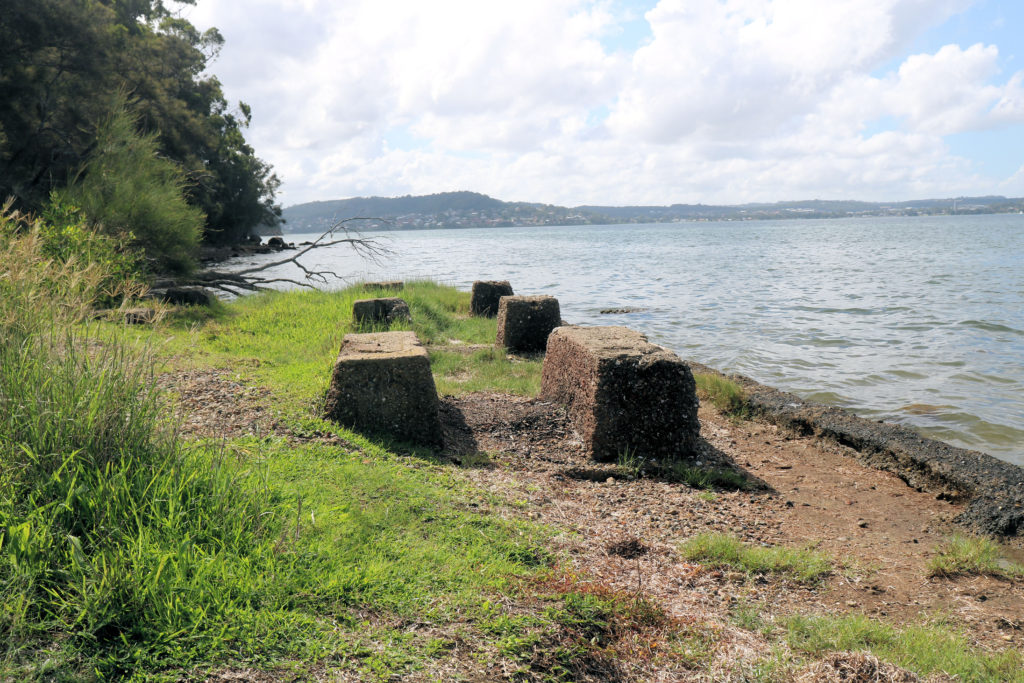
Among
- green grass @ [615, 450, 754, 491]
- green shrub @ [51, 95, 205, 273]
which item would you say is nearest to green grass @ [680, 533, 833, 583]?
green grass @ [615, 450, 754, 491]

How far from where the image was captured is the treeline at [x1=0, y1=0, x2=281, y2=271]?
12.6 meters

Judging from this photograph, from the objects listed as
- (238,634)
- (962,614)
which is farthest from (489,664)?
(962,614)

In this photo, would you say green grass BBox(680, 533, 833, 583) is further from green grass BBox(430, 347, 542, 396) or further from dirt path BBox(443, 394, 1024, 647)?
green grass BBox(430, 347, 542, 396)

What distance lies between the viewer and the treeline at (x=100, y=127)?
12.6 m

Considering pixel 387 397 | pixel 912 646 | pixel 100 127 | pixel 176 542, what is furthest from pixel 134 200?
pixel 912 646

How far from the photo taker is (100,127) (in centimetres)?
1452

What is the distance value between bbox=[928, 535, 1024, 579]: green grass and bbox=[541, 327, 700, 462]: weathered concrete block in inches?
83.7

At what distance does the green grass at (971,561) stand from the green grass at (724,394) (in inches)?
127

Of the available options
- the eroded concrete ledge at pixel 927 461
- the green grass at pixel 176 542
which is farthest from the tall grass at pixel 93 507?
the eroded concrete ledge at pixel 927 461

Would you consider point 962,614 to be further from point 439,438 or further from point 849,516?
point 439,438

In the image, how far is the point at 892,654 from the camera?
299 cm

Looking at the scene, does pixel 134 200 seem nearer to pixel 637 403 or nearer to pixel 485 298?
pixel 485 298

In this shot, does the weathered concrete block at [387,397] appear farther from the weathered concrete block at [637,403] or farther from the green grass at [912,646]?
the green grass at [912,646]

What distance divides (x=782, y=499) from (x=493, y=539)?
287cm
